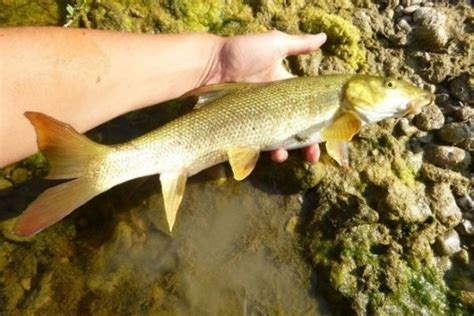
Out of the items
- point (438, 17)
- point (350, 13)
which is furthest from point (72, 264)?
point (438, 17)

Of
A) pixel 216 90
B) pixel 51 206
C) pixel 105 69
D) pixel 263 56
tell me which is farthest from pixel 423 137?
pixel 51 206

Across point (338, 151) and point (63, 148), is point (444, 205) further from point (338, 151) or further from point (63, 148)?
point (63, 148)

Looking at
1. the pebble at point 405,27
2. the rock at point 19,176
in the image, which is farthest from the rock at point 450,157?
the rock at point 19,176

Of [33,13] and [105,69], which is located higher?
[33,13]

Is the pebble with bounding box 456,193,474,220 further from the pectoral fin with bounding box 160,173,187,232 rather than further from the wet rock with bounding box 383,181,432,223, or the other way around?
the pectoral fin with bounding box 160,173,187,232

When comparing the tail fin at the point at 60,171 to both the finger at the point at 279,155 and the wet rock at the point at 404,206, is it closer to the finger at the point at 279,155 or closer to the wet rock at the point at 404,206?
the finger at the point at 279,155

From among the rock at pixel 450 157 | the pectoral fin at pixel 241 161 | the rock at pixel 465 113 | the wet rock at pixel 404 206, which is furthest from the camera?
the rock at pixel 465 113
